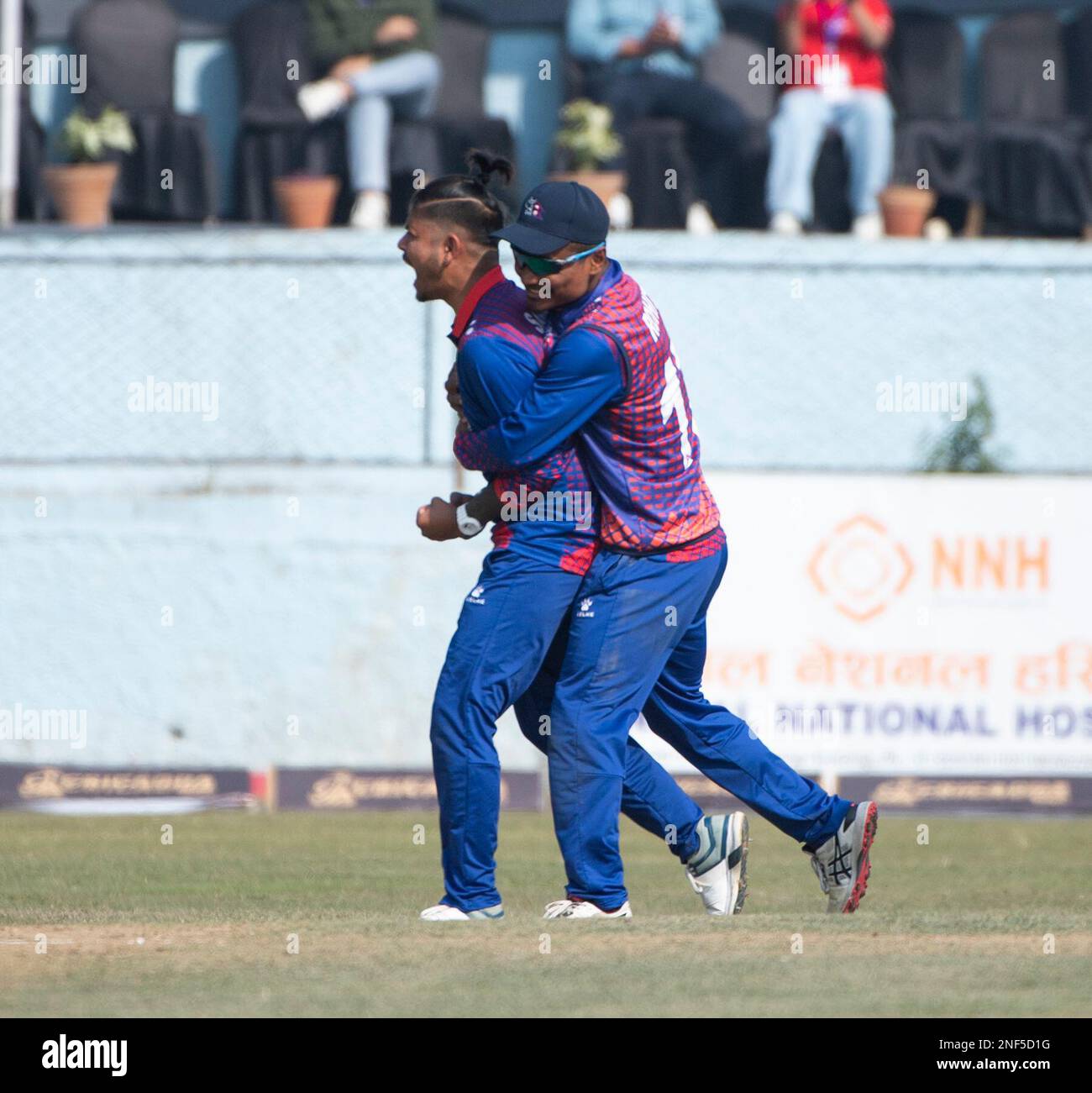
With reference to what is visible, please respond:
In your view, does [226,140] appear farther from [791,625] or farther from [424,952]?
[424,952]

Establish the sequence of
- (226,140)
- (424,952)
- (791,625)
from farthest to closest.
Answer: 1. (226,140)
2. (791,625)
3. (424,952)

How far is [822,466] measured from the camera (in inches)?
544

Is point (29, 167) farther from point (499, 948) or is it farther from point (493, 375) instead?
point (499, 948)

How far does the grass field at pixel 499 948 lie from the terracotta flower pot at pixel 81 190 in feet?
22.7

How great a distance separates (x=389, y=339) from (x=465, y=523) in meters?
7.48

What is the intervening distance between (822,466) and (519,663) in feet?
26.6

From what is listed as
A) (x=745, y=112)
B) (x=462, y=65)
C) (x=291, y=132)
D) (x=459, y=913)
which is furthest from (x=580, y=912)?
(x=462, y=65)

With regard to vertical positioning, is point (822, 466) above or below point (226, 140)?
below

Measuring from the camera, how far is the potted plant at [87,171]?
46.4 ft

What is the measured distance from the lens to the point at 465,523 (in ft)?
20.0

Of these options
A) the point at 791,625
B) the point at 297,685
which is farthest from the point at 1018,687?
the point at 297,685

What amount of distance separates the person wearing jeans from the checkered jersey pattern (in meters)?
7.90
